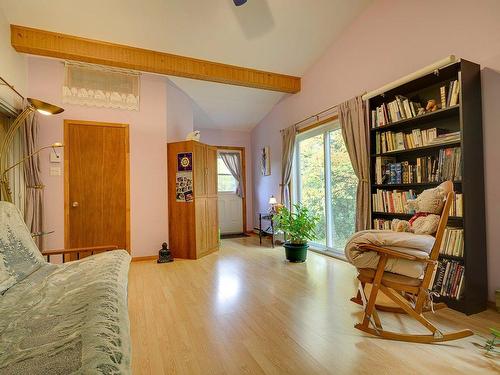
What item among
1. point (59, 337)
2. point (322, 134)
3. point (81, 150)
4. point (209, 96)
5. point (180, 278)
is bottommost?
point (180, 278)

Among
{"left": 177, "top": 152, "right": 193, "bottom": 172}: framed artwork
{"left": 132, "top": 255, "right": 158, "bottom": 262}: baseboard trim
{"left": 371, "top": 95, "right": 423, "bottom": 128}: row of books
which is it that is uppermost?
{"left": 371, "top": 95, "right": 423, "bottom": 128}: row of books

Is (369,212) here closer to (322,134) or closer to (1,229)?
(322,134)

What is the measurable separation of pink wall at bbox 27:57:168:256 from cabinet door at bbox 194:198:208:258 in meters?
0.55

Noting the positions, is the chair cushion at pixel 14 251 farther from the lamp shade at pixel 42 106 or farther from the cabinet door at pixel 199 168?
the cabinet door at pixel 199 168

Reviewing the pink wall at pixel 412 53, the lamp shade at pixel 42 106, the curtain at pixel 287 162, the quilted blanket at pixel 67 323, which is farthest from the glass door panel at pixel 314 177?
the lamp shade at pixel 42 106

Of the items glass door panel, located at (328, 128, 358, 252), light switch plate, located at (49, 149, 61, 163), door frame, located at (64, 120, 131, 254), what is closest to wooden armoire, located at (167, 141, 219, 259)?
door frame, located at (64, 120, 131, 254)

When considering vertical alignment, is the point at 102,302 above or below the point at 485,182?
below

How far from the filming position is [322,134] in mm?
4164

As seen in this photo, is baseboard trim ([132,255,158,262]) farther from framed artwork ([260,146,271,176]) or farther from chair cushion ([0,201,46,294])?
framed artwork ([260,146,271,176])

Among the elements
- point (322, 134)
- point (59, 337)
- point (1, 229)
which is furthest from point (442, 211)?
Answer: point (1, 229)

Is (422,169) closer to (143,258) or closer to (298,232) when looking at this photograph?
(298,232)

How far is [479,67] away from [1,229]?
380 centimetres

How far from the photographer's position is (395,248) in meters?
1.72

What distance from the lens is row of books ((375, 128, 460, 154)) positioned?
228cm
